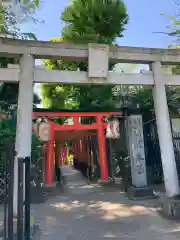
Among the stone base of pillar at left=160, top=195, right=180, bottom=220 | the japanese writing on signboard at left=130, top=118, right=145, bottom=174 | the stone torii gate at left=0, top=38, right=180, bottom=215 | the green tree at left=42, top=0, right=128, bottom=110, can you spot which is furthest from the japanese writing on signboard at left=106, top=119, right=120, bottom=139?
the stone base of pillar at left=160, top=195, right=180, bottom=220

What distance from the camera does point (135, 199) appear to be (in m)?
7.00

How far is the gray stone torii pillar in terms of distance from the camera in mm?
5527

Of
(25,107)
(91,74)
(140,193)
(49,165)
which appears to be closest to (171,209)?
(140,193)

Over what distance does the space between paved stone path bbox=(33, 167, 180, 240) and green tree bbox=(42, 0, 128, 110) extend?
24.5 feet

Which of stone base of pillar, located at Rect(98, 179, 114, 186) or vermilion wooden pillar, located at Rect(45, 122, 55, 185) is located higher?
vermilion wooden pillar, located at Rect(45, 122, 55, 185)

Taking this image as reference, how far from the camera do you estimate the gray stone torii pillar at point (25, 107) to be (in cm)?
553

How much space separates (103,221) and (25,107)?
327cm

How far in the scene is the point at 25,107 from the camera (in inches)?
223

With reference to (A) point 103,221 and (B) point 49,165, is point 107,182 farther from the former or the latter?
(A) point 103,221

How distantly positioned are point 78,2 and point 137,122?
10874 mm

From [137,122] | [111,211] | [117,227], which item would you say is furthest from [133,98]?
[117,227]

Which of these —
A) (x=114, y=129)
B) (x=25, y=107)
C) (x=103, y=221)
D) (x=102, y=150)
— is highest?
(x=25, y=107)

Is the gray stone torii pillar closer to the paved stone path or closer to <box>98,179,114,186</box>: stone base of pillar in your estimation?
the paved stone path

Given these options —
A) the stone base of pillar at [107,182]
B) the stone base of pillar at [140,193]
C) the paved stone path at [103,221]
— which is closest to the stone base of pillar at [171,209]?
the paved stone path at [103,221]
